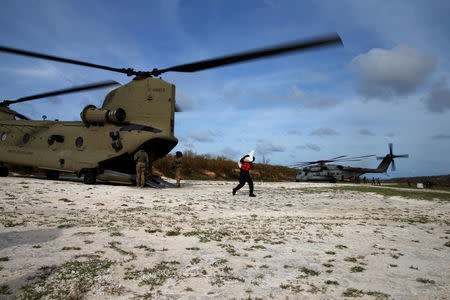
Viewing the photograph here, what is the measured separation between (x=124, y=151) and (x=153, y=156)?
4.29ft

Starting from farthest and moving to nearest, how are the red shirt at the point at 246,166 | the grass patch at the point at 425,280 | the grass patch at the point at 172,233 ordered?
the red shirt at the point at 246,166 < the grass patch at the point at 172,233 < the grass patch at the point at 425,280

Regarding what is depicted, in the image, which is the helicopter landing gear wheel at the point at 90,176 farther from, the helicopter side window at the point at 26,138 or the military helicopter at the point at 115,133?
the helicopter side window at the point at 26,138

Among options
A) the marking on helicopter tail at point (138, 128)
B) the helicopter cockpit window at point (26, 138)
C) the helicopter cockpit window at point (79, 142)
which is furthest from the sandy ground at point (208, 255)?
the helicopter cockpit window at point (26, 138)

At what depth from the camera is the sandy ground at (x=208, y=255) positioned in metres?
2.54

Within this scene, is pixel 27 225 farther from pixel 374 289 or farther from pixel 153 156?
pixel 153 156

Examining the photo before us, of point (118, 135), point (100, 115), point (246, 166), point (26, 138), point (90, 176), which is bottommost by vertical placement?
point (90, 176)

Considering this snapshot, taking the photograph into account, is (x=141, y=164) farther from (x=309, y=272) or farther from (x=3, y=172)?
(x=309, y=272)

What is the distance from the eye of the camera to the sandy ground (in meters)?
2.54

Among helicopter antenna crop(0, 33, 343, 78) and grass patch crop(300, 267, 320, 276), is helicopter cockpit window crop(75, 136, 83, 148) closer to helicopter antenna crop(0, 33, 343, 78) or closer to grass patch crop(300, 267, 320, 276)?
helicopter antenna crop(0, 33, 343, 78)

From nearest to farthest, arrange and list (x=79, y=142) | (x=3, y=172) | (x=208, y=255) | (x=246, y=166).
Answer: (x=208, y=255), (x=246, y=166), (x=79, y=142), (x=3, y=172)

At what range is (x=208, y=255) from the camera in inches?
136

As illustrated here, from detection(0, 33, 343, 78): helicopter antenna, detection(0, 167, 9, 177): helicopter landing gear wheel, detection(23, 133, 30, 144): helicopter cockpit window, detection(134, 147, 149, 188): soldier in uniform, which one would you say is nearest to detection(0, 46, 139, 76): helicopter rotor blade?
detection(0, 33, 343, 78): helicopter antenna

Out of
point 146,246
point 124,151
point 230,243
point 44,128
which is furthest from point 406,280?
point 44,128

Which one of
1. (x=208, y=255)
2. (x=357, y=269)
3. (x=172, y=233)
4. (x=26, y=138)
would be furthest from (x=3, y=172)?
(x=357, y=269)
